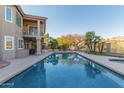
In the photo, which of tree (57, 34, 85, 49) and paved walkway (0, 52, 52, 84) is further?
tree (57, 34, 85, 49)

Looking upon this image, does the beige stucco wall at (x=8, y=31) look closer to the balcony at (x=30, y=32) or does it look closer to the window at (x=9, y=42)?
the window at (x=9, y=42)

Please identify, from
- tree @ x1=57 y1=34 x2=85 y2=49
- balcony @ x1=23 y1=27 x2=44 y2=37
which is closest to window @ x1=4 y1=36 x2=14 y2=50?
balcony @ x1=23 y1=27 x2=44 y2=37

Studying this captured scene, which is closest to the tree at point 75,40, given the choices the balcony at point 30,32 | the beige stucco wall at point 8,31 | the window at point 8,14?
the balcony at point 30,32

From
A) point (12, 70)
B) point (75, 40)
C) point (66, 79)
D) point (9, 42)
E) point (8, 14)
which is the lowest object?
point (66, 79)

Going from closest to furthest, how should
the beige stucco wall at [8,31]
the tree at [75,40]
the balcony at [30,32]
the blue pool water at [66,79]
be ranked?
1. the blue pool water at [66,79]
2. the beige stucco wall at [8,31]
3. the balcony at [30,32]
4. the tree at [75,40]

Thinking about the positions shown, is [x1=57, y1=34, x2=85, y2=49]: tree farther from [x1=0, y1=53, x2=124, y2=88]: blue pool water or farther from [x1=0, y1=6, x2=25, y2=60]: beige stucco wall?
[x1=0, y1=53, x2=124, y2=88]: blue pool water

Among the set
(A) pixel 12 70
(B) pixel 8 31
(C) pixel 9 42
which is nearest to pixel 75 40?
(C) pixel 9 42

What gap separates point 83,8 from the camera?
30.0 m

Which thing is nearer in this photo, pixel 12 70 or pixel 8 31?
pixel 12 70

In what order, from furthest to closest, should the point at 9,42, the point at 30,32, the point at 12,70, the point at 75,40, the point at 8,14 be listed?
the point at 75,40
the point at 30,32
the point at 9,42
the point at 8,14
the point at 12,70

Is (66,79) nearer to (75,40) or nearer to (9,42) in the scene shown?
(9,42)

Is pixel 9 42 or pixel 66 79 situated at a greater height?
pixel 9 42

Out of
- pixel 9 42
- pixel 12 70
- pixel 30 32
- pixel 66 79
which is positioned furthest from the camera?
pixel 30 32
